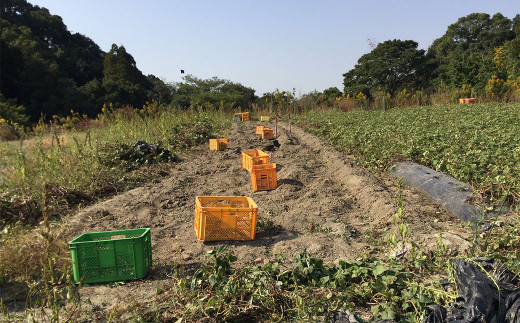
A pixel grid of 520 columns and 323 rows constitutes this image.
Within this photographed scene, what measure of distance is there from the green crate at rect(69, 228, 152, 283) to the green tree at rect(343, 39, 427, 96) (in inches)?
1269

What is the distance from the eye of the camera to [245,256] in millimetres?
3262

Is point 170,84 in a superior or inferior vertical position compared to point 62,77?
superior

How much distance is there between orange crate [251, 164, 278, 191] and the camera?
5473 mm

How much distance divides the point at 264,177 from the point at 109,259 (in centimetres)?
302

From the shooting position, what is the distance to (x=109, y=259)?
2857 millimetres

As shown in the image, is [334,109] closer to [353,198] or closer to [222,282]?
[353,198]

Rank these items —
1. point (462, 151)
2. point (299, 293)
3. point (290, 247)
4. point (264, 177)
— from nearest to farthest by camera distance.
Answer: point (299, 293) → point (290, 247) → point (462, 151) → point (264, 177)

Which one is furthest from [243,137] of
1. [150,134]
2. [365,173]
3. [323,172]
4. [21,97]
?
[21,97]

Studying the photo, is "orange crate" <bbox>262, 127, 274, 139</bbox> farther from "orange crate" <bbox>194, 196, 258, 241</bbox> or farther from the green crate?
the green crate

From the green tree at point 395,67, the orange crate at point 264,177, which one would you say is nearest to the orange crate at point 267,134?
→ the orange crate at point 264,177

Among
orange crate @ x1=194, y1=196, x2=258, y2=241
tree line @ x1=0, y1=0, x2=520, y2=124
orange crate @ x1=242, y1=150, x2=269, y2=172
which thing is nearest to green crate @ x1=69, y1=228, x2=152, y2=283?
orange crate @ x1=194, y1=196, x2=258, y2=241

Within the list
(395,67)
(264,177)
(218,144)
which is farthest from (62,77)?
(395,67)

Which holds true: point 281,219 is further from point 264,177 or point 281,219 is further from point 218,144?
point 218,144

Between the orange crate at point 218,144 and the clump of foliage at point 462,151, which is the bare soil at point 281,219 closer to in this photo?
the clump of foliage at point 462,151
